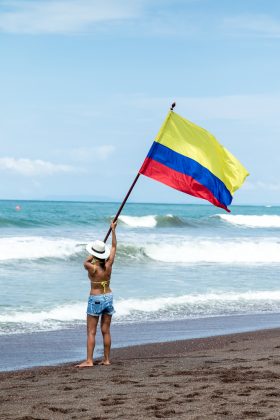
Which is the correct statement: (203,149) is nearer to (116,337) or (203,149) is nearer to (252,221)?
(116,337)

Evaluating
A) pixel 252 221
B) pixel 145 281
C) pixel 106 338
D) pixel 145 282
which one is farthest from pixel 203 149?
pixel 252 221

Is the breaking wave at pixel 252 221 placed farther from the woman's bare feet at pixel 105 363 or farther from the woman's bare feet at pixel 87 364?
the woman's bare feet at pixel 87 364

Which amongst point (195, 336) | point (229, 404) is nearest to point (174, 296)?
point (195, 336)

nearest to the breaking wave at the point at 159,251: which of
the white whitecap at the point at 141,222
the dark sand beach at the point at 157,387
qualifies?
the dark sand beach at the point at 157,387

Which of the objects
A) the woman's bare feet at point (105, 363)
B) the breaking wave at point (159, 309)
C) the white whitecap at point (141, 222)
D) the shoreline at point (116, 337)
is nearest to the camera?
the woman's bare feet at point (105, 363)

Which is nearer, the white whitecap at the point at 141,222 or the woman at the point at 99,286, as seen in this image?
the woman at the point at 99,286

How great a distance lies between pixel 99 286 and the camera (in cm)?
880

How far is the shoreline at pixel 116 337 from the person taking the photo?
31.0 ft

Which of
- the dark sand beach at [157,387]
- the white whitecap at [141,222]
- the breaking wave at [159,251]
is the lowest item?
the dark sand beach at [157,387]

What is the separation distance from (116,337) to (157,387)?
408cm

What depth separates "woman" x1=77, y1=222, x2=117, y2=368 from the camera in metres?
8.75

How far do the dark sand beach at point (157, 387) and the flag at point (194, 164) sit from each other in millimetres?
1913

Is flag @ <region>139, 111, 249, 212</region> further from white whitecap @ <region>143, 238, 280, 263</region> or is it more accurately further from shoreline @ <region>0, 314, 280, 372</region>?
white whitecap @ <region>143, 238, 280, 263</region>

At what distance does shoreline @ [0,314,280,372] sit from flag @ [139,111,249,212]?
2.22 meters
